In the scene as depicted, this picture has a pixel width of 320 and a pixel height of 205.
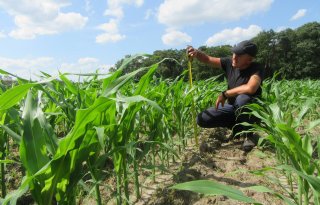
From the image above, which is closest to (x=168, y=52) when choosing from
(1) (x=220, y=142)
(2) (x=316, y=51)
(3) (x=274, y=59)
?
(3) (x=274, y=59)

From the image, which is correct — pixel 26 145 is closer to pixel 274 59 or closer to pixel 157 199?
pixel 157 199

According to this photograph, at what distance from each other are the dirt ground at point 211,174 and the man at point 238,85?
0.23m

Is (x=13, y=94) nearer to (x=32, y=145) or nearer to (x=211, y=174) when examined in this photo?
(x=32, y=145)

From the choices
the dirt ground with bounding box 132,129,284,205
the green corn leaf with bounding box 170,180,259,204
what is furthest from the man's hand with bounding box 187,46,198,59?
the green corn leaf with bounding box 170,180,259,204

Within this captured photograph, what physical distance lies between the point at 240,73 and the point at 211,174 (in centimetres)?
147

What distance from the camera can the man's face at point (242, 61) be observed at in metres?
3.25

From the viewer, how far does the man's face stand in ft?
10.7

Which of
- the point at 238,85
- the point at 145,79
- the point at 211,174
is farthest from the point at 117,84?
the point at 238,85

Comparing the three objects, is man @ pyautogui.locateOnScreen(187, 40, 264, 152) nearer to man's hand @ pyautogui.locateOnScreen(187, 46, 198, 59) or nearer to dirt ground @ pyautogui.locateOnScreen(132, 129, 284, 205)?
man's hand @ pyautogui.locateOnScreen(187, 46, 198, 59)

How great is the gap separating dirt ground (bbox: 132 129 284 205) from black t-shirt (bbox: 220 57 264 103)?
64 cm

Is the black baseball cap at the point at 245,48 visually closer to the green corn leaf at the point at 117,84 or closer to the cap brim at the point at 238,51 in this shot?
the cap brim at the point at 238,51

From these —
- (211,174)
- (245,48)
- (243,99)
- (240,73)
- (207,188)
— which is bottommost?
(211,174)

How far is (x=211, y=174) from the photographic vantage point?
2.31 m

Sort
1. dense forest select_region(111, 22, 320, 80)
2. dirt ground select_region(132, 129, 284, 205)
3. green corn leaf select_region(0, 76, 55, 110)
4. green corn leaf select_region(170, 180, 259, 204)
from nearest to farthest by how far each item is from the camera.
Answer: green corn leaf select_region(170, 180, 259, 204)
green corn leaf select_region(0, 76, 55, 110)
dirt ground select_region(132, 129, 284, 205)
dense forest select_region(111, 22, 320, 80)
